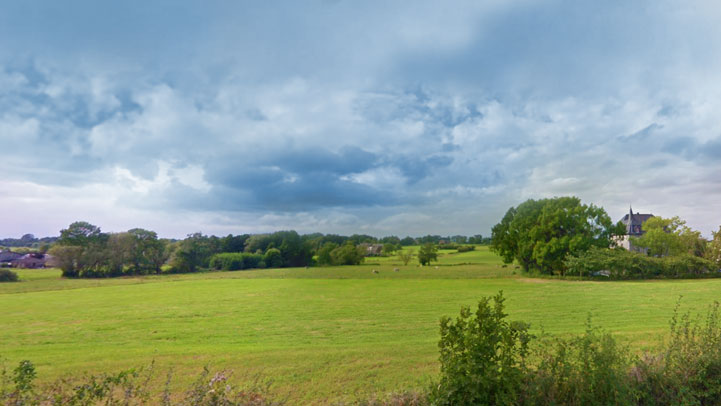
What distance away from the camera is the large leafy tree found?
37.3 metres

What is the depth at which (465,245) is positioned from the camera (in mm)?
104562

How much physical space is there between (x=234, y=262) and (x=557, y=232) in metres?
63.3

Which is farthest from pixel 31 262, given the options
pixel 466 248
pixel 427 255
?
pixel 466 248

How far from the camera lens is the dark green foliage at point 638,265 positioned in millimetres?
34156

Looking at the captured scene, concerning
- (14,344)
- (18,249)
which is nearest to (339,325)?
(14,344)

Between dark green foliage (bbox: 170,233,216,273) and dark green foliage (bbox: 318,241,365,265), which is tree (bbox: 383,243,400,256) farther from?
dark green foliage (bbox: 170,233,216,273)

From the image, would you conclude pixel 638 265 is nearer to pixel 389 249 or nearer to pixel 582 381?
pixel 582 381

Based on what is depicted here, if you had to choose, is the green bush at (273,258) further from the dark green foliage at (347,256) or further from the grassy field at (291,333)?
the grassy field at (291,333)

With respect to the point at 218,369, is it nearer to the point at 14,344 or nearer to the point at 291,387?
the point at 291,387

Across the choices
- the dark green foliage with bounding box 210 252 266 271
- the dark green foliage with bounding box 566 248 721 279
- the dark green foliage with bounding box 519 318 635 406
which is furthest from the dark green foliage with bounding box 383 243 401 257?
the dark green foliage with bounding box 519 318 635 406

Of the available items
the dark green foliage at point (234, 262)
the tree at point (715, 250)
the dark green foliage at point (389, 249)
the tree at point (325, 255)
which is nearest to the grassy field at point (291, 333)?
the tree at point (715, 250)

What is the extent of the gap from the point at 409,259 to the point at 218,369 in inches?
2840

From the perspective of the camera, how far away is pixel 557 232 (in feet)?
Answer: 128

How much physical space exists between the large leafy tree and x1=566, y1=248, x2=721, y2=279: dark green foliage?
1.86 meters
